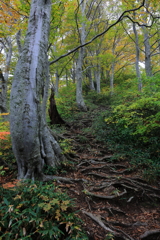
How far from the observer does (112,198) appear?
3.29m

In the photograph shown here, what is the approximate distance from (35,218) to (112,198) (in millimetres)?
2094

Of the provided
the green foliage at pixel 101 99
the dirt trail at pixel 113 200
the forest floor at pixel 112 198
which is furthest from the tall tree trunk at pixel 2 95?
the green foliage at pixel 101 99

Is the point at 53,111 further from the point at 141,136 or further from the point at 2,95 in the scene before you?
the point at 141,136

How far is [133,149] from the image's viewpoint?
19.0 feet

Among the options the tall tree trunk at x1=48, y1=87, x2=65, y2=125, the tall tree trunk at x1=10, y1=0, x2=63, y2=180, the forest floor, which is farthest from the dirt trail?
the tall tree trunk at x1=48, y1=87, x2=65, y2=125

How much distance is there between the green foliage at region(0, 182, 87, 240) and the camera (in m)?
1.69

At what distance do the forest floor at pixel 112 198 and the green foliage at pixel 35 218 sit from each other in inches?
17.3

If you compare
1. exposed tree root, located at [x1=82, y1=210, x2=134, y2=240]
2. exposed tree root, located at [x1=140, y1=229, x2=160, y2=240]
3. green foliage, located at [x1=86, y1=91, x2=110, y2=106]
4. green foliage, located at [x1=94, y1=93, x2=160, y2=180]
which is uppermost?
green foliage, located at [x1=86, y1=91, x2=110, y2=106]

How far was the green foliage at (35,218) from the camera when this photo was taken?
169 cm

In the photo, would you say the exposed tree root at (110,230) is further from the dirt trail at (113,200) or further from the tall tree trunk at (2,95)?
the tall tree trunk at (2,95)

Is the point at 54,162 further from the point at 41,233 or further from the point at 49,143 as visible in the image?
the point at 41,233

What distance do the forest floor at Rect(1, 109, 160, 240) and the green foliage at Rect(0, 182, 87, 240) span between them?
44 centimetres

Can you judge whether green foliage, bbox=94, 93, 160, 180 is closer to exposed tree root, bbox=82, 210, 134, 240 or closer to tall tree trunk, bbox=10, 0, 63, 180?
exposed tree root, bbox=82, 210, 134, 240

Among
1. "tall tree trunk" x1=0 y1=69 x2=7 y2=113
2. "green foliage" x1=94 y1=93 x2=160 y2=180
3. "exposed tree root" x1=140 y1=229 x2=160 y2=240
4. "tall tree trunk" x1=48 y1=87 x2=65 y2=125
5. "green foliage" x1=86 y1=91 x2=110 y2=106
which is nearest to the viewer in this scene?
"exposed tree root" x1=140 y1=229 x2=160 y2=240
